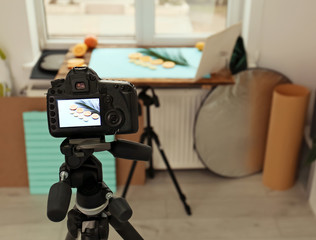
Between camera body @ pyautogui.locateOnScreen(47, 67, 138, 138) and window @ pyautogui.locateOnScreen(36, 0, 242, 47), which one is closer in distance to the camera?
camera body @ pyautogui.locateOnScreen(47, 67, 138, 138)

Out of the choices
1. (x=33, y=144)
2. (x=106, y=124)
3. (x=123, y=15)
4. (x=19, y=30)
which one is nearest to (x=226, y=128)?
(x=123, y=15)

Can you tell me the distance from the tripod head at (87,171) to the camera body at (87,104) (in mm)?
37

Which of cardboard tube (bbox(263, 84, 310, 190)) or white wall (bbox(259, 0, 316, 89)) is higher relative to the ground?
white wall (bbox(259, 0, 316, 89))

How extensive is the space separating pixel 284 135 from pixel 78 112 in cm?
175

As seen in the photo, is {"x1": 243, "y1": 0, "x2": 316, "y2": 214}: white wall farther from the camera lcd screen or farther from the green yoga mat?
the camera lcd screen

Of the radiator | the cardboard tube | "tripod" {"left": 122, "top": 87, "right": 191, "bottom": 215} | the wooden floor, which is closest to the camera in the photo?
"tripod" {"left": 122, "top": 87, "right": 191, "bottom": 215}

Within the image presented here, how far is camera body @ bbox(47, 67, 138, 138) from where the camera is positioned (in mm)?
1258

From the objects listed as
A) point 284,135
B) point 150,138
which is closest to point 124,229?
point 150,138

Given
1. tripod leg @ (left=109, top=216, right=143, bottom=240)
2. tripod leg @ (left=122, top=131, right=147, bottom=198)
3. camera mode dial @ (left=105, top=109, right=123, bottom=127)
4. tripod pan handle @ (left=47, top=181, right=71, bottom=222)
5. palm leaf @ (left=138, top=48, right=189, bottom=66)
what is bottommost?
tripod leg @ (left=122, top=131, right=147, bottom=198)

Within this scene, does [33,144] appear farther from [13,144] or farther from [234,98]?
[234,98]

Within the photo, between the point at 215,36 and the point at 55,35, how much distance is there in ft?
3.95

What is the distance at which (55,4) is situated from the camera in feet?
9.62

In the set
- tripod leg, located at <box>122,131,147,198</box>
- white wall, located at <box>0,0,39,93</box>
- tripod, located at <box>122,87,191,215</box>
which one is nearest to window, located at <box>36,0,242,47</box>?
white wall, located at <box>0,0,39,93</box>

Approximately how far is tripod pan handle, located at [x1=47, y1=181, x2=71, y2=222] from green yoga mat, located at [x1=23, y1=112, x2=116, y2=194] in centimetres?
139
